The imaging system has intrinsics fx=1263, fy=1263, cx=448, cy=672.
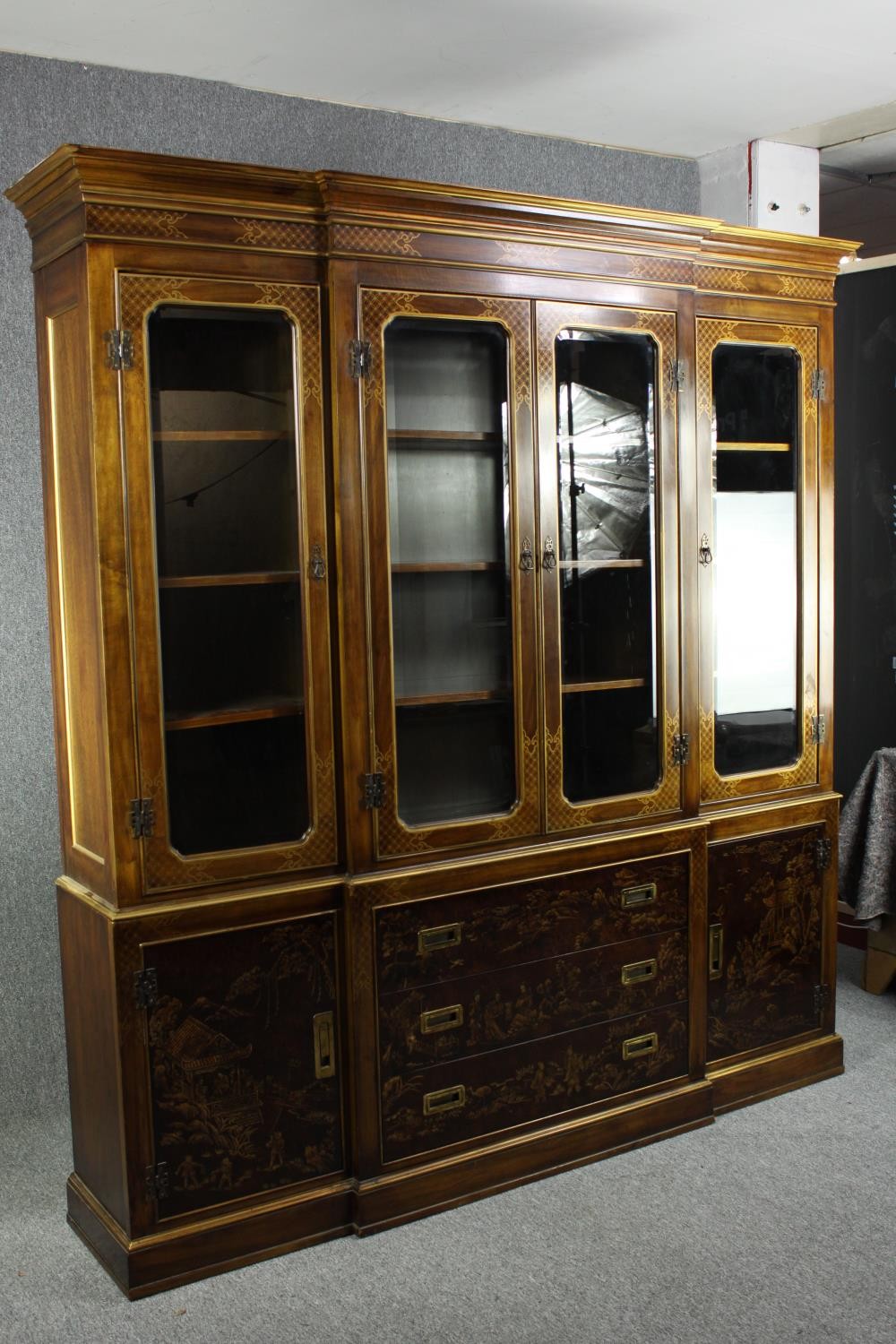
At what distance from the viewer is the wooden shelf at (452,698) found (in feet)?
9.00

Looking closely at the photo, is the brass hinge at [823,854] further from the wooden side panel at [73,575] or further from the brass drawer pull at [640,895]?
the wooden side panel at [73,575]

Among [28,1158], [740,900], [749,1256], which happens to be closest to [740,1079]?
[740,900]

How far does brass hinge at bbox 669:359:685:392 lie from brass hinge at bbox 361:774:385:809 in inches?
45.9

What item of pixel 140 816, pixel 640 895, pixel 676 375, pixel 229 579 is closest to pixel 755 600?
pixel 676 375

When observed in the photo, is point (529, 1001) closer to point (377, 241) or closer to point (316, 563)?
point (316, 563)

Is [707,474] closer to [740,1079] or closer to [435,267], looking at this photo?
[435,267]

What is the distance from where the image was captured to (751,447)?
3193mm

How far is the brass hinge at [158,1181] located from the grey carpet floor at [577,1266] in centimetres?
20

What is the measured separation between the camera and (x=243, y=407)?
101 inches

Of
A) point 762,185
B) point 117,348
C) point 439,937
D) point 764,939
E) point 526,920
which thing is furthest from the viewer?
point 762,185

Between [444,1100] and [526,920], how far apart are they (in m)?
0.43

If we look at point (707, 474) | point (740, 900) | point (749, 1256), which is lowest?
point (749, 1256)

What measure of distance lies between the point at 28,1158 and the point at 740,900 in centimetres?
186

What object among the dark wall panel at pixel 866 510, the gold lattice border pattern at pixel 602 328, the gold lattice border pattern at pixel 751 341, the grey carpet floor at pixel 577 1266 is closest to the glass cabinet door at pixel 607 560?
the gold lattice border pattern at pixel 602 328
